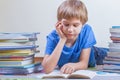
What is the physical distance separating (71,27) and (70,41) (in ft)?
0.50

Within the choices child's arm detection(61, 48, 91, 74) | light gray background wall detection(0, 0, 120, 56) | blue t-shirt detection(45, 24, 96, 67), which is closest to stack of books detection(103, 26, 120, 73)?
child's arm detection(61, 48, 91, 74)

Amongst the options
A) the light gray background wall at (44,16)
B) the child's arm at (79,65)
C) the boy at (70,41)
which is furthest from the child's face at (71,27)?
the light gray background wall at (44,16)

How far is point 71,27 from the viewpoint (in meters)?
1.18

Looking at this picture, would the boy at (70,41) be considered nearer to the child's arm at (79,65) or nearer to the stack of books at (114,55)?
the child's arm at (79,65)

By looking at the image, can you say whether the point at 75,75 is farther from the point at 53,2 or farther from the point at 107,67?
the point at 53,2

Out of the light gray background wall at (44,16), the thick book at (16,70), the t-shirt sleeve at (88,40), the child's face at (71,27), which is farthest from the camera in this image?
the light gray background wall at (44,16)

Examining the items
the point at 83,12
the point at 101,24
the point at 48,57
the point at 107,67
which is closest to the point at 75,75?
the point at 107,67

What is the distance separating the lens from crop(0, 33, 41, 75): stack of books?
3.24ft

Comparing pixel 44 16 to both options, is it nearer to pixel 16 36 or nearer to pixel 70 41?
pixel 70 41

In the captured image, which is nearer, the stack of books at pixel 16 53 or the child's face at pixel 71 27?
the stack of books at pixel 16 53

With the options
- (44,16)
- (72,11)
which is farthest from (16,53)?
(44,16)

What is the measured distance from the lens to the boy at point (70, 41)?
118 cm

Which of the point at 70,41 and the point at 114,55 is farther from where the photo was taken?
the point at 70,41

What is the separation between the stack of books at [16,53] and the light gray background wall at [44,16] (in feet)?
3.71
